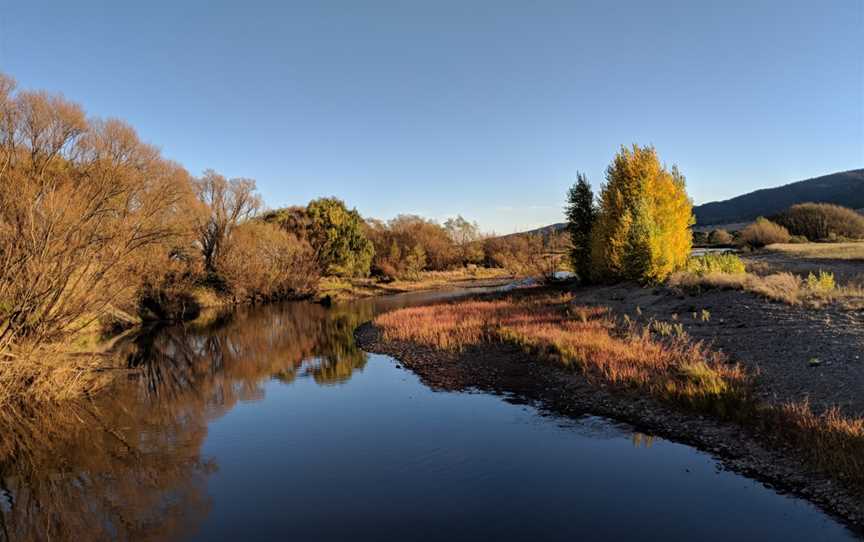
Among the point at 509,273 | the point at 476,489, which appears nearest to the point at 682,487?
the point at 476,489

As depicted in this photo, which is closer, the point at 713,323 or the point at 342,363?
the point at 713,323

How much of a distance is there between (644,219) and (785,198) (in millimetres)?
155844

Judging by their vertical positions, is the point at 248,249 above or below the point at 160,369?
above

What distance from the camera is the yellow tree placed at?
25844mm

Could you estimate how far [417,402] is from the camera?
43.3 feet

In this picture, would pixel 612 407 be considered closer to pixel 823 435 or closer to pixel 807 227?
pixel 823 435

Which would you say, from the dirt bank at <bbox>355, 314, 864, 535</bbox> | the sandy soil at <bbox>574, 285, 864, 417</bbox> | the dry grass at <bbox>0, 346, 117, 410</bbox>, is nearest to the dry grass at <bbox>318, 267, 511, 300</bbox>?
the dirt bank at <bbox>355, 314, 864, 535</bbox>

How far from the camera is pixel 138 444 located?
34.8ft

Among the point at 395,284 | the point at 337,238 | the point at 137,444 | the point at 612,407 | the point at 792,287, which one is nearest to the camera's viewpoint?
the point at 137,444

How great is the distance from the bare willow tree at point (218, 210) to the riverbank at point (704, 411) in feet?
107

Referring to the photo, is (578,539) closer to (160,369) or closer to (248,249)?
(160,369)

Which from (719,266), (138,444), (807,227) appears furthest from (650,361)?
(807,227)

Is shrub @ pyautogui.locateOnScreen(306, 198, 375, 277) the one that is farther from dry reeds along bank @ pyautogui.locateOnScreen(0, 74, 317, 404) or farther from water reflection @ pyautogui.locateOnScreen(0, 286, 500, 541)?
water reflection @ pyautogui.locateOnScreen(0, 286, 500, 541)

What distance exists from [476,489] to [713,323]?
11.8m
